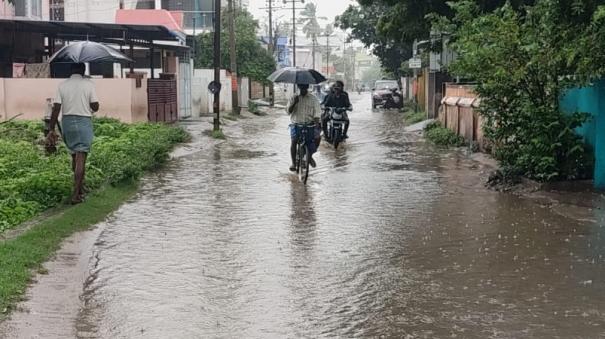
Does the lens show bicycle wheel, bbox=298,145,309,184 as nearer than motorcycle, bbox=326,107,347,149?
Yes

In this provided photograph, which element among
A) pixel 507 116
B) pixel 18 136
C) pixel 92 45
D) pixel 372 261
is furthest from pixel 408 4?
pixel 372 261

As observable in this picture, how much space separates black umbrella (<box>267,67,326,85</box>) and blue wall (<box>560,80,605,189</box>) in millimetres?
4152

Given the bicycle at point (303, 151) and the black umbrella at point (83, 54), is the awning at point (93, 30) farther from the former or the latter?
the bicycle at point (303, 151)

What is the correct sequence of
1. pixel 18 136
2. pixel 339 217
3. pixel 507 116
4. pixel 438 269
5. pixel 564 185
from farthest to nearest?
1. pixel 18 136
2. pixel 507 116
3. pixel 564 185
4. pixel 339 217
5. pixel 438 269

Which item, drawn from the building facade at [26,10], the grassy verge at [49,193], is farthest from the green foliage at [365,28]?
the grassy verge at [49,193]

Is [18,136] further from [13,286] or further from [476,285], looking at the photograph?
[476,285]

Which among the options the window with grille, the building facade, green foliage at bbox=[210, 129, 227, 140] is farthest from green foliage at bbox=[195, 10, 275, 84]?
green foliage at bbox=[210, 129, 227, 140]

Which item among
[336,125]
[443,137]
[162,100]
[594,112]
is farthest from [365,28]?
[594,112]

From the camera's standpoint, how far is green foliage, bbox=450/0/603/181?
1091 centimetres

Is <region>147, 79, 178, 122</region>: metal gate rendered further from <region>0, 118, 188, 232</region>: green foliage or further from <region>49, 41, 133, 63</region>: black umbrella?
<region>49, 41, 133, 63</region>: black umbrella

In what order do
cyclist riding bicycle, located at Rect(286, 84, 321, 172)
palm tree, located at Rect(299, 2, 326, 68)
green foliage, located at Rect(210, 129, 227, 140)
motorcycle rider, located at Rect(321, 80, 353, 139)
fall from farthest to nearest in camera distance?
palm tree, located at Rect(299, 2, 326, 68) < green foliage, located at Rect(210, 129, 227, 140) < motorcycle rider, located at Rect(321, 80, 353, 139) < cyclist riding bicycle, located at Rect(286, 84, 321, 172)

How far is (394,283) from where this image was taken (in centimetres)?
645

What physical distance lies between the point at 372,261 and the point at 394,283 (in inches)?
30.5

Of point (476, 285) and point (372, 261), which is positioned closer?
point (476, 285)
